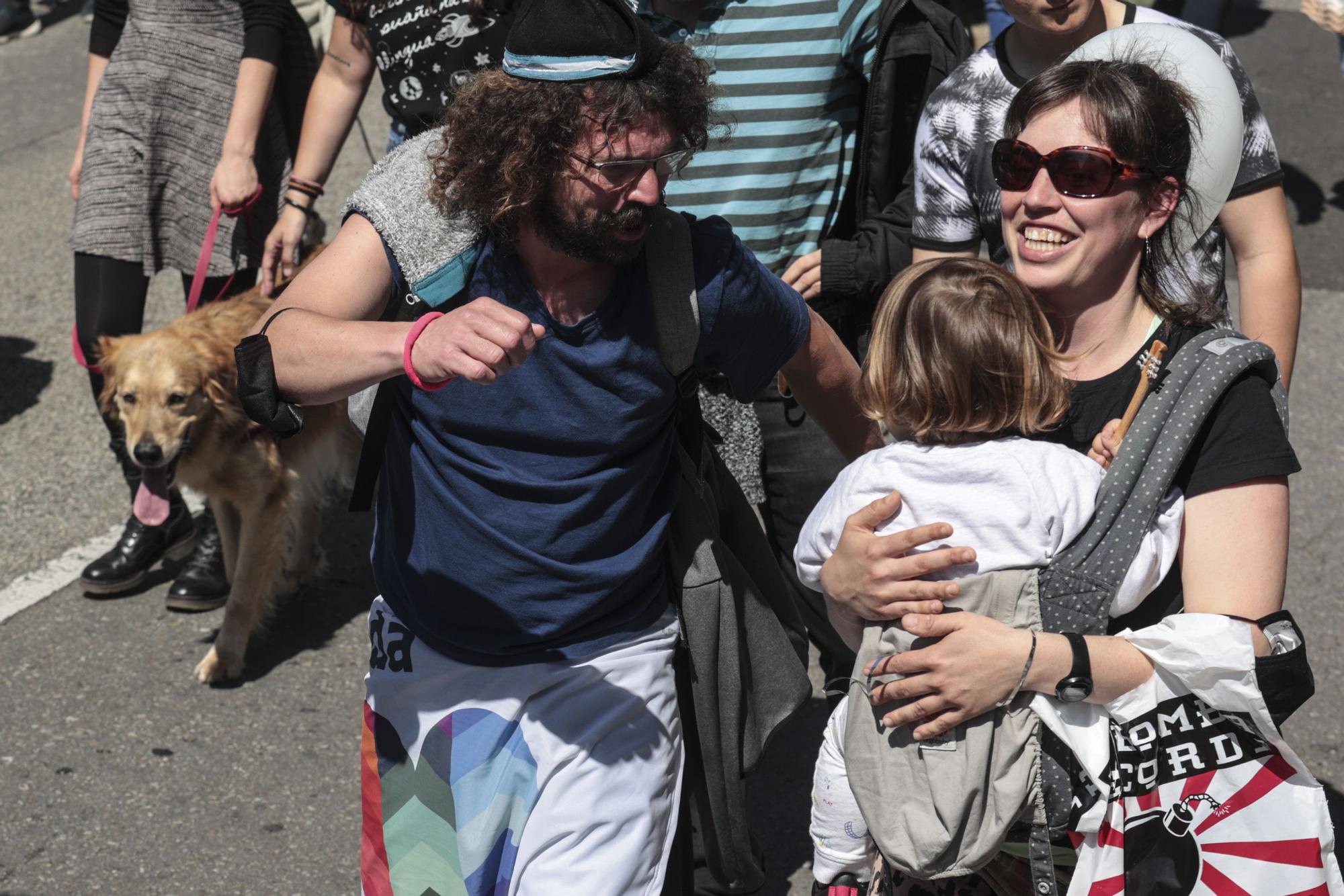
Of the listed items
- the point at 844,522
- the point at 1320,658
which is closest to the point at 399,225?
the point at 844,522

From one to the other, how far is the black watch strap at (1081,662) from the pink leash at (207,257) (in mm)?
2924

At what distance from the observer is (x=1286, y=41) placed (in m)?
10.2

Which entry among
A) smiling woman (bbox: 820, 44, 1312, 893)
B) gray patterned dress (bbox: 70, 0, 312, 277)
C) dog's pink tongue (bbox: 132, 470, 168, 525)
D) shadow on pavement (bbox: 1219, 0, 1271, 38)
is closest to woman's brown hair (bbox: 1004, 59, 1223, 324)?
smiling woman (bbox: 820, 44, 1312, 893)

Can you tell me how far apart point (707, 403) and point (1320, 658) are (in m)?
2.19

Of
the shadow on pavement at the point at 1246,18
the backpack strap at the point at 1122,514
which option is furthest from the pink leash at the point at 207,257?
the shadow on pavement at the point at 1246,18

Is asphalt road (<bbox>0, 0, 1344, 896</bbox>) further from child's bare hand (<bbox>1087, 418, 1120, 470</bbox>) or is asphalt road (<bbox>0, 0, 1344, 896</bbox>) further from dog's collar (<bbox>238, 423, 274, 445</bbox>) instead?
child's bare hand (<bbox>1087, 418, 1120, 470</bbox>)

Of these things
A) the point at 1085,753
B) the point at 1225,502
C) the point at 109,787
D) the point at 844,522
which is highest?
the point at 1225,502

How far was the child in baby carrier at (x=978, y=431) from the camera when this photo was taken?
1795mm

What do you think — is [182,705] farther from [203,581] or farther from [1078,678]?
[1078,678]

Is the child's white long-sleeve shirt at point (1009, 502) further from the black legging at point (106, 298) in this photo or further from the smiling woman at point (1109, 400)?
the black legging at point (106, 298)

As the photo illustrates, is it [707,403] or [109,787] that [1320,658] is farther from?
[109,787]

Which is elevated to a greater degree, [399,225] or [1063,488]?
[399,225]

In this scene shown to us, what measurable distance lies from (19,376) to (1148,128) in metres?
5.45

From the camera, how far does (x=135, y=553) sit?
14.9 feet
